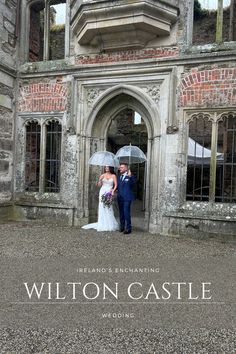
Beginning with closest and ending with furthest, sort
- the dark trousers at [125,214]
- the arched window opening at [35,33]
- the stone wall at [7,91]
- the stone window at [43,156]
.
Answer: the dark trousers at [125,214], the stone wall at [7,91], the stone window at [43,156], the arched window opening at [35,33]

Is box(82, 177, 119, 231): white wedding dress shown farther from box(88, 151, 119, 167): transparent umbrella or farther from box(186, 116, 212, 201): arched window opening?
box(186, 116, 212, 201): arched window opening

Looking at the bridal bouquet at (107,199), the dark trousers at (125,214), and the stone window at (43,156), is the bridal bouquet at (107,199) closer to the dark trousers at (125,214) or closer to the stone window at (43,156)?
the dark trousers at (125,214)

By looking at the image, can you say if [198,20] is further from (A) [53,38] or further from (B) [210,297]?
(B) [210,297]

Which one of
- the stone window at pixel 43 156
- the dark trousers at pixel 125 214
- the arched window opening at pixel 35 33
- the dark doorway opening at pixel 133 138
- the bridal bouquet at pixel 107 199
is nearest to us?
the dark trousers at pixel 125 214

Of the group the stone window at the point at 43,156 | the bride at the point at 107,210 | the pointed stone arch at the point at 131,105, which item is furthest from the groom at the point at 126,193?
the stone window at the point at 43,156

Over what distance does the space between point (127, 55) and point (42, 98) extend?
2362 millimetres

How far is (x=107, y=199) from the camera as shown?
7.21 metres

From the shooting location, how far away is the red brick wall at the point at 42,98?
784 centimetres

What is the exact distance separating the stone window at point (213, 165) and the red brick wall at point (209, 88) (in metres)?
0.27

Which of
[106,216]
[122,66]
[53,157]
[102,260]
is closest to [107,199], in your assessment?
[106,216]

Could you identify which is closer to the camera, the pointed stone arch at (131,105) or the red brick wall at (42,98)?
the pointed stone arch at (131,105)

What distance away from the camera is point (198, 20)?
10805 millimetres

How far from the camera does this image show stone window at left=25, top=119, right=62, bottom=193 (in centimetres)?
809

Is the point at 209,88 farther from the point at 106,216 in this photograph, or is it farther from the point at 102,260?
the point at 102,260
